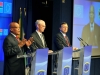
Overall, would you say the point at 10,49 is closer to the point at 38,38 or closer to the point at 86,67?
Answer: the point at 38,38

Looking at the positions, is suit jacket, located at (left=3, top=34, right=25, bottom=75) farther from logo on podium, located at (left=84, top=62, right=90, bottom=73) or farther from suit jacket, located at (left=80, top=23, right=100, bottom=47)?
suit jacket, located at (left=80, top=23, right=100, bottom=47)

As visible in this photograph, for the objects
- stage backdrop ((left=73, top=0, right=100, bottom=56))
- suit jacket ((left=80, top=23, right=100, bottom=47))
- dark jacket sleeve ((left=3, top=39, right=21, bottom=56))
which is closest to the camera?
dark jacket sleeve ((left=3, top=39, right=21, bottom=56))

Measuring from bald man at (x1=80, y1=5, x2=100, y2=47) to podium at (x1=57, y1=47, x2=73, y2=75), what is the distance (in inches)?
85.6

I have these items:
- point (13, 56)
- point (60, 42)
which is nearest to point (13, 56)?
point (13, 56)

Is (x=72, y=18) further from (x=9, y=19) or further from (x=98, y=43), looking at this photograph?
(x=9, y=19)

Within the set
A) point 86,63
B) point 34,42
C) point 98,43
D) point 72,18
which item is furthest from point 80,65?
point 98,43

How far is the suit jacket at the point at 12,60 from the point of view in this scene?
349 centimetres

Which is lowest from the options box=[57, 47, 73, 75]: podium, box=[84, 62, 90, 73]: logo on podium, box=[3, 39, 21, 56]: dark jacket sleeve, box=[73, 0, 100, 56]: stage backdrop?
box=[84, 62, 90, 73]: logo on podium

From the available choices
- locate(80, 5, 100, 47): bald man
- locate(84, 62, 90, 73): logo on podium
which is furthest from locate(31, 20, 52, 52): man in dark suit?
locate(80, 5, 100, 47): bald man

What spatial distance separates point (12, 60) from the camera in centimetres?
353

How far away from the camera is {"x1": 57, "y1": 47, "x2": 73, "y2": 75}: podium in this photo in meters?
3.92

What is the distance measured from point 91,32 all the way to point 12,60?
10.8ft

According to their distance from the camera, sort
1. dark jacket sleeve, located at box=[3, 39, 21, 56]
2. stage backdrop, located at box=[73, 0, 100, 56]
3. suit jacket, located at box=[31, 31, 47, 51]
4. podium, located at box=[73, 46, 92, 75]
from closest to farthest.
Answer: dark jacket sleeve, located at box=[3, 39, 21, 56], suit jacket, located at box=[31, 31, 47, 51], podium, located at box=[73, 46, 92, 75], stage backdrop, located at box=[73, 0, 100, 56]

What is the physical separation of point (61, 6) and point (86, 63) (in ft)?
6.14
